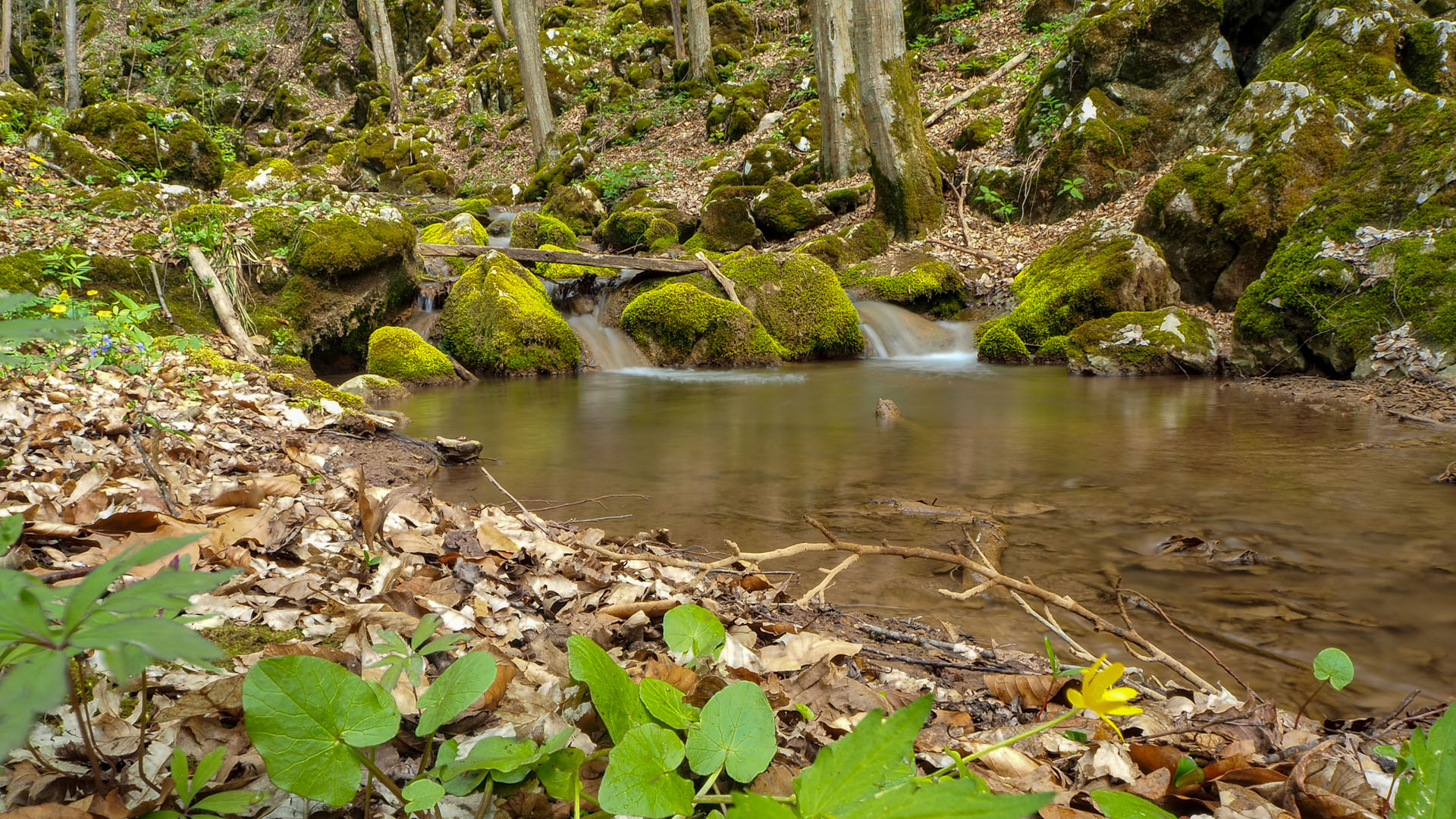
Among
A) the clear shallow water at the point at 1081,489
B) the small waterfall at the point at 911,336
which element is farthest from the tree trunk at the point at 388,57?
the small waterfall at the point at 911,336

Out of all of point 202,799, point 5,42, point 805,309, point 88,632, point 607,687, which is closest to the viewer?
point 88,632

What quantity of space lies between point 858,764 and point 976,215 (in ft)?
48.5

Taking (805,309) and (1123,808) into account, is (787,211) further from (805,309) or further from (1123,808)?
(1123,808)

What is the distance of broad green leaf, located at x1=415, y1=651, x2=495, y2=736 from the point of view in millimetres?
1050

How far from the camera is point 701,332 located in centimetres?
1138

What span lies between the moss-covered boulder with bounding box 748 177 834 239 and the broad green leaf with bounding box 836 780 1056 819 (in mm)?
14691

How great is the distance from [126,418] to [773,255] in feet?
31.8

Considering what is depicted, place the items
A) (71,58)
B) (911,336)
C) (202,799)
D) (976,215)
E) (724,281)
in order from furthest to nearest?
(71,58) < (976,215) < (724,281) < (911,336) < (202,799)

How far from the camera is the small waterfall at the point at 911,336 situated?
11625 mm

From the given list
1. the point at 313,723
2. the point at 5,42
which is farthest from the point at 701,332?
the point at 5,42

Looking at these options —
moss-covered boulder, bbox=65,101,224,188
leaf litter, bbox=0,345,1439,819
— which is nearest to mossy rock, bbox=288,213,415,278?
moss-covered boulder, bbox=65,101,224,188

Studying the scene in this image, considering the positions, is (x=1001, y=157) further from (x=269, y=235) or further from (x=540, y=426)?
(x=269, y=235)

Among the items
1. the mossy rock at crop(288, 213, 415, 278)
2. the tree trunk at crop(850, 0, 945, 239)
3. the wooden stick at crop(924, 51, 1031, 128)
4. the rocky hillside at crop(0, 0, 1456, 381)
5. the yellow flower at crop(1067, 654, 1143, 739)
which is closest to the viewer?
the yellow flower at crop(1067, 654, 1143, 739)

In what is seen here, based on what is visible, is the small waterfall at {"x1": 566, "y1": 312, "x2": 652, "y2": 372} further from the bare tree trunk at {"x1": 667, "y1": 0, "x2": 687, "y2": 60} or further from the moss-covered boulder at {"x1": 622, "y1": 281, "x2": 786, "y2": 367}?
the bare tree trunk at {"x1": 667, "y1": 0, "x2": 687, "y2": 60}
